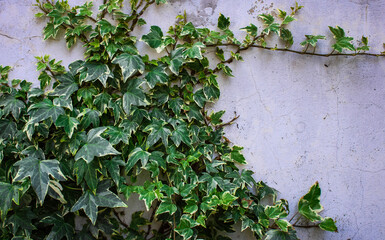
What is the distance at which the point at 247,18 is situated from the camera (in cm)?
196

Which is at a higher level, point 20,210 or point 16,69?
point 16,69

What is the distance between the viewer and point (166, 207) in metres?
1.59

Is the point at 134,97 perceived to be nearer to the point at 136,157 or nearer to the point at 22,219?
the point at 136,157

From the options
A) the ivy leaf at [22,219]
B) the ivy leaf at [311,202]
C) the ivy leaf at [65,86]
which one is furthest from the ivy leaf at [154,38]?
the ivy leaf at [311,202]

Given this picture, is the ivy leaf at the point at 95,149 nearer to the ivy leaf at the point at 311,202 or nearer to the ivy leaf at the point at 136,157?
the ivy leaf at the point at 136,157


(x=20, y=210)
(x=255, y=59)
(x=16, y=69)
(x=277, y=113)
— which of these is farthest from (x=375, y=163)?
(x=16, y=69)

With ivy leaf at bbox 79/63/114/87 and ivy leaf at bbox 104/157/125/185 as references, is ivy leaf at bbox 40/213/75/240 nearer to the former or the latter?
ivy leaf at bbox 104/157/125/185

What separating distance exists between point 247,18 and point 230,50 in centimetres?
24

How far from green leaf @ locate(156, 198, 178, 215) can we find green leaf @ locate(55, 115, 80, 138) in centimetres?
60

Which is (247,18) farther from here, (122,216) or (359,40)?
(122,216)

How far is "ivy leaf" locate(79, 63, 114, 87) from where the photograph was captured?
1.72m

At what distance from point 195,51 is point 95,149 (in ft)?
2.62

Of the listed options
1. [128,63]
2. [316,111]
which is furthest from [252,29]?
[128,63]

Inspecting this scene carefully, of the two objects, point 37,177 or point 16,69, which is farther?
point 16,69
